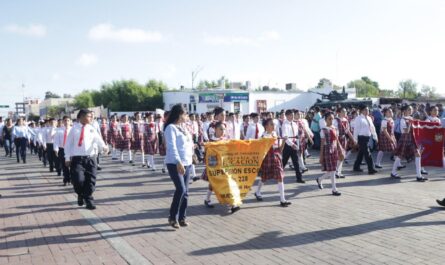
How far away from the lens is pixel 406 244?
587 centimetres

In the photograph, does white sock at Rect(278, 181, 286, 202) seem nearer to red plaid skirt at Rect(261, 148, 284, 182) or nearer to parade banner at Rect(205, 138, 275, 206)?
red plaid skirt at Rect(261, 148, 284, 182)

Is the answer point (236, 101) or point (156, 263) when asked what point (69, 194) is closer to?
point (156, 263)

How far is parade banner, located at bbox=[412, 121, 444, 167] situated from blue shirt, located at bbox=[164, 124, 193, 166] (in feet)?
21.0

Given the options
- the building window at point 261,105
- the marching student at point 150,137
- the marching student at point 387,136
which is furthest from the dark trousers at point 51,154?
the building window at point 261,105

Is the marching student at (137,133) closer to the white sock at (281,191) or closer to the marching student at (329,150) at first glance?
the marching student at (329,150)

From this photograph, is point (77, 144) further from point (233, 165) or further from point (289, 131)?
point (289, 131)

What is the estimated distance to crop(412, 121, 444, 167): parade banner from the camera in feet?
34.4

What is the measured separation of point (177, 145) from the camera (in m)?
7.03

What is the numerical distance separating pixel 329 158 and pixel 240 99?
40.2m

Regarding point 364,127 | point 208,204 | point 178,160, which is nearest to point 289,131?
point 364,127

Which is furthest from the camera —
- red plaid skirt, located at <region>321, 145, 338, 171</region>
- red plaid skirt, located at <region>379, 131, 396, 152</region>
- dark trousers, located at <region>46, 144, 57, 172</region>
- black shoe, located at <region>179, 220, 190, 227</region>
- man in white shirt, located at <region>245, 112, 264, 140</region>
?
dark trousers, located at <region>46, 144, 57, 172</region>

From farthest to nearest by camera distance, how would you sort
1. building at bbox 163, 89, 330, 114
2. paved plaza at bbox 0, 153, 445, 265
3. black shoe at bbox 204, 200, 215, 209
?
Result: building at bbox 163, 89, 330, 114 < black shoe at bbox 204, 200, 215, 209 < paved plaza at bbox 0, 153, 445, 265

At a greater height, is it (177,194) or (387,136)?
(387,136)

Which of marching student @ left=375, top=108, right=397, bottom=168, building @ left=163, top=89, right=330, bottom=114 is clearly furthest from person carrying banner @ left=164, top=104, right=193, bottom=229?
building @ left=163, top=89, right=330, bottom=114
